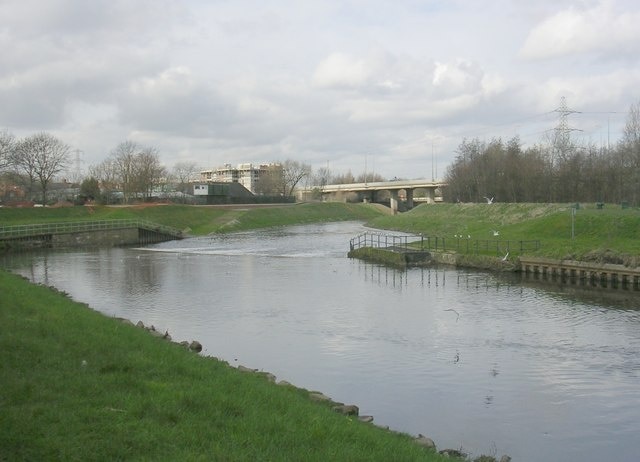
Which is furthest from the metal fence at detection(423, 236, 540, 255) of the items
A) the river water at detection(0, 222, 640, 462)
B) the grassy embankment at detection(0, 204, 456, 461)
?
the grassy embankment at detection(0, 204, 456, 461)

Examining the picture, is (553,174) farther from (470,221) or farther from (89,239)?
(89,239)

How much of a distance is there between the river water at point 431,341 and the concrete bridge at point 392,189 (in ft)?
323

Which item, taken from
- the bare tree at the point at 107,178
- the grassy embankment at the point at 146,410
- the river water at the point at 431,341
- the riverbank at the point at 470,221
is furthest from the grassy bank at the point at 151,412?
the bare tree at the point at 107,178

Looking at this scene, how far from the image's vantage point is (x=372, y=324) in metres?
26.2

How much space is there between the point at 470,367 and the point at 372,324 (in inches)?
280

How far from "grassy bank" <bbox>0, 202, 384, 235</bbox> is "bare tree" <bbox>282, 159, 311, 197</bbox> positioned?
51.7 meters

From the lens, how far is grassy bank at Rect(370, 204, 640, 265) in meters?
42.1

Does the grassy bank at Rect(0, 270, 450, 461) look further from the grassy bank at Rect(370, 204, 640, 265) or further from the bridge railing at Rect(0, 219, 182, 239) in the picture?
the bridge railing at Rect(0, 219, 182, 239)

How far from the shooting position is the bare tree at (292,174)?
18600 cm

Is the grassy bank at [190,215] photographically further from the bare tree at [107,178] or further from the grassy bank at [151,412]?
the grassy bank at [151,412]

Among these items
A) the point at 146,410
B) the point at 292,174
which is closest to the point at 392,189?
the point at 292,174

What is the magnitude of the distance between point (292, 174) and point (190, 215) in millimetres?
86144

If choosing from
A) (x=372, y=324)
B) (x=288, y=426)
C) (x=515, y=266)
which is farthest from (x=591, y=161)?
(x=288, y=426)

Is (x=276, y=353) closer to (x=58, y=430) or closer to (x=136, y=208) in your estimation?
(x=58, y=430)
